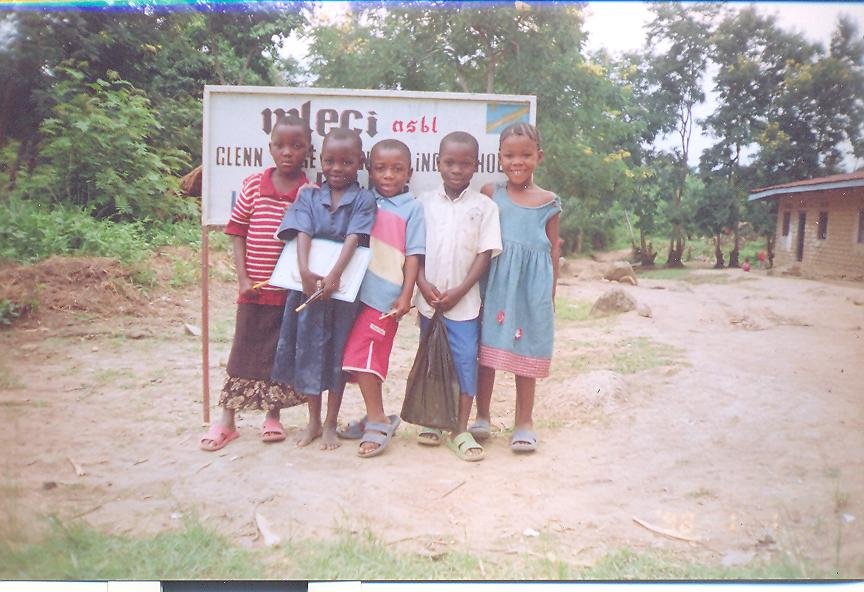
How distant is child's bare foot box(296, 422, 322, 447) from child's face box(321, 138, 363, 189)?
2.65 ft

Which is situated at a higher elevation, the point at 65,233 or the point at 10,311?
the point at 65,233

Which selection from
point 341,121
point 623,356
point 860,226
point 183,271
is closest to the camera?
point 860,226

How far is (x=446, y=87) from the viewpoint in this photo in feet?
7.39

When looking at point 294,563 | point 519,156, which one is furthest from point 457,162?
point 294,563

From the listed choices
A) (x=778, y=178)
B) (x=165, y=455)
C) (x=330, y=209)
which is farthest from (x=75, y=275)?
(x=778, y=178)

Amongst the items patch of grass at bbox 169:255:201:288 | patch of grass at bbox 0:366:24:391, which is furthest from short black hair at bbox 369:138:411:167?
patch of grass at bbox 169:255:201:288

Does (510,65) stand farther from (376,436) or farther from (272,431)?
(272,431)

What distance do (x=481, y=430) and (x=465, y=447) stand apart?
0.61 ft

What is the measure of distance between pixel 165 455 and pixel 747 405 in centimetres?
196

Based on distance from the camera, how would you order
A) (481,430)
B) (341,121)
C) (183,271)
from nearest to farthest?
1. (341,121)
2. (481,430)
3. (183,271)

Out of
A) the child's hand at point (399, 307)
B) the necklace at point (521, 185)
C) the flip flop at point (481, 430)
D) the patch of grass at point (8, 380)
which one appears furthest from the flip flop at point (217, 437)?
the necklace at point (521, 185)

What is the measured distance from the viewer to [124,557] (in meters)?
1.62

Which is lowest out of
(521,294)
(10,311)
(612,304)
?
(612,304)

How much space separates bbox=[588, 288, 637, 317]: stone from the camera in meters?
4.97
